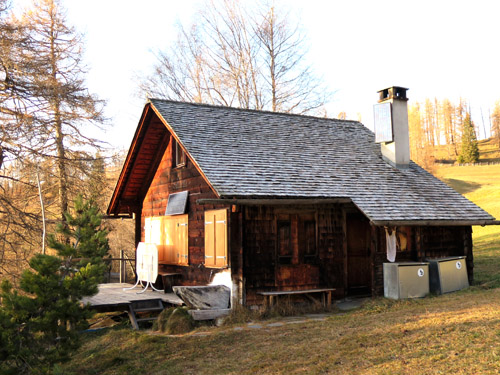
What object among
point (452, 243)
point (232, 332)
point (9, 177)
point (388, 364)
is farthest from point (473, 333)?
point (9, 177)

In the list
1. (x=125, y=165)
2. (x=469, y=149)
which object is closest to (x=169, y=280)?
(x=125, y=165)

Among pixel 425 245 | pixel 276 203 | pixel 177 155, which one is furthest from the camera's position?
pixel 177 155

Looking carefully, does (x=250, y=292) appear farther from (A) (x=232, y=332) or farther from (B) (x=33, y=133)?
(B) (x=33, y=133)

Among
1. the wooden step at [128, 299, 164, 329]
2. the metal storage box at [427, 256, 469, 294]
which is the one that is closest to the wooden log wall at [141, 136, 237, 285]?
the wooden step at [128, 299, 164, 329]

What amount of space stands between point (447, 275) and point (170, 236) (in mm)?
7941

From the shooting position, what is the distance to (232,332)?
31.1ft

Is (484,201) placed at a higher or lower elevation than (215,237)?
higher

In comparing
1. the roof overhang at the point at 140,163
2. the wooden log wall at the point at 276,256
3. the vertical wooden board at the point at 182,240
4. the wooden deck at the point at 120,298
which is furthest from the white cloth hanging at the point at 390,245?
the roof overhang at the point at 140,163

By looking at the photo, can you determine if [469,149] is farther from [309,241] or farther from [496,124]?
[309,241]

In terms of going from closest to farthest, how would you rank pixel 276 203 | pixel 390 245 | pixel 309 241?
pixel 276 203 → pixel 309 241 → pixel 390 245

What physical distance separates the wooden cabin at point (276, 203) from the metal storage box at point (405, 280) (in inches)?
17.8

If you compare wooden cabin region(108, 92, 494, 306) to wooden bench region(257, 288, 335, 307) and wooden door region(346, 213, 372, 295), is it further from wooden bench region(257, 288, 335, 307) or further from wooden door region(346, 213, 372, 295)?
wooden bench region(257, 288, 335, 307)

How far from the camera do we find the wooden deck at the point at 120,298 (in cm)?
1147

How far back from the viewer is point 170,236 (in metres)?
14.6
